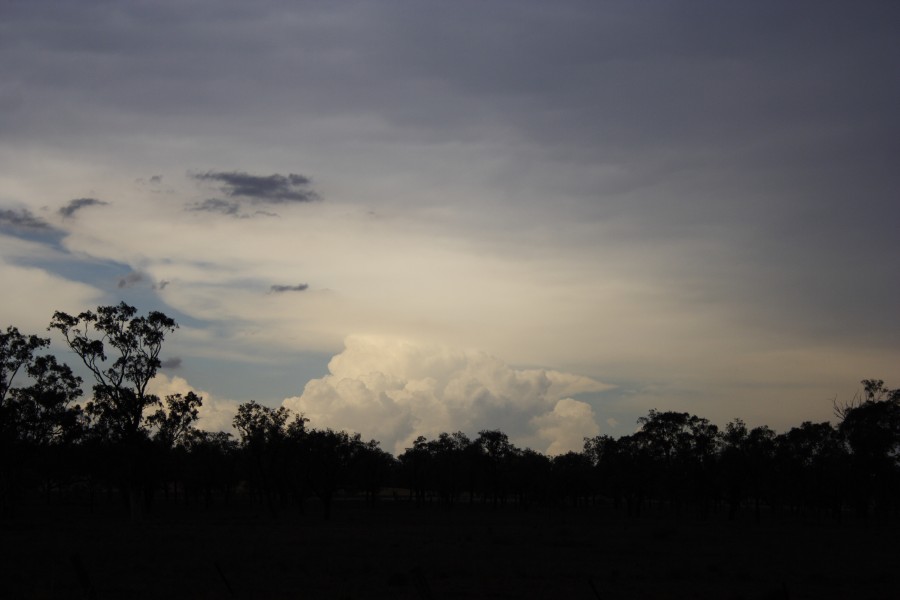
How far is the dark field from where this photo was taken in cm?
3056

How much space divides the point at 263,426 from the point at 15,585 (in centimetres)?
6849

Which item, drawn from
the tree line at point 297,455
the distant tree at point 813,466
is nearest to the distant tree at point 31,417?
the tree line at point 297,455

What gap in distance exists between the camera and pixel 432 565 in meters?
39.5

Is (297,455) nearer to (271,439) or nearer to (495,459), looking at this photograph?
(271,439)

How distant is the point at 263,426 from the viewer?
321ft

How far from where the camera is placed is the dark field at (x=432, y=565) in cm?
3056

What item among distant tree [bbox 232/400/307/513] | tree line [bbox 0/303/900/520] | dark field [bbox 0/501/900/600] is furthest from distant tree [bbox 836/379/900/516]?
distant tree [bbox 232/400/307/513]

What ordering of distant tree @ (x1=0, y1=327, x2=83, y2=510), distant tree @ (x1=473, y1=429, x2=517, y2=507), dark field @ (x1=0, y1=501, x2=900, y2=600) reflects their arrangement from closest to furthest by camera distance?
dark field @ (x1=0, y1=501, x2=900, y2=600), distant tree @ (x1=0, y1=327, x2=83, y2=510), distant tree @ (x1=473, y1=429, x2=517, y2=507)

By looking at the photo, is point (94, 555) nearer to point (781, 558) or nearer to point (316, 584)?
point (316, 584)

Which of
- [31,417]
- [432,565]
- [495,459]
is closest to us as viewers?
[432,565]

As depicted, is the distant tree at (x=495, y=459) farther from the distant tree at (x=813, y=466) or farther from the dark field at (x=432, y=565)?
the dark field at (x=432, y=565)

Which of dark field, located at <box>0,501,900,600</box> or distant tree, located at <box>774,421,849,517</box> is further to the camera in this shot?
distant tree, located at <box>774,421,849,517</box>

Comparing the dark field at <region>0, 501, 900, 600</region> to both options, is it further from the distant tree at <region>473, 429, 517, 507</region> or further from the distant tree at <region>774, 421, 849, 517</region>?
the distant tree at <region>473, 429, 517, 507</region>

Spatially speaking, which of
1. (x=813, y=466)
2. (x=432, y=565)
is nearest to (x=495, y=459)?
(x=813, y=466)
